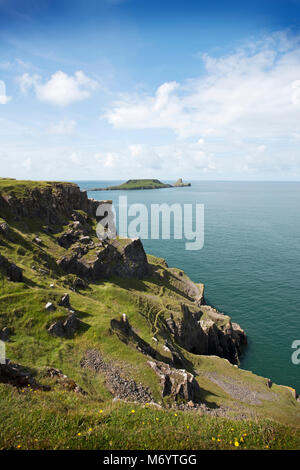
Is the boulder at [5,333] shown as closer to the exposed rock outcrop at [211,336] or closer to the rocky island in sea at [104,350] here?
the rocky island in sea at [104,350]

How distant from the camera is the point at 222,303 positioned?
307 feet

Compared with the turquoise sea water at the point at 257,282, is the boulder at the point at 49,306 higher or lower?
higher

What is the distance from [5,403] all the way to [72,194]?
278ft

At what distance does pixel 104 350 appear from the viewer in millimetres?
37656

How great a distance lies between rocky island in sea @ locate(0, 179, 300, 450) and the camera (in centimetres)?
1747

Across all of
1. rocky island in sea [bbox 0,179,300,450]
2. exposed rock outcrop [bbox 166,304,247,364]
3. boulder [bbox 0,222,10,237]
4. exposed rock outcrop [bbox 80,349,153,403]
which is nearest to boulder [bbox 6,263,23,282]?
rocky island in sea [bbox 0,179,300,450]

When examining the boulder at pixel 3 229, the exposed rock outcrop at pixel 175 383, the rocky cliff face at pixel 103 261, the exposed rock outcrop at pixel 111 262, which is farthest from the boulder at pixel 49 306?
the boulder at pixel 3 229

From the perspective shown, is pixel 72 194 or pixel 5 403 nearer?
pixel 5 403

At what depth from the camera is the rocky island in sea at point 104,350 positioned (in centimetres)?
1747

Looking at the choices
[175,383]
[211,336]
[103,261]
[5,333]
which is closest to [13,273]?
[5,333]

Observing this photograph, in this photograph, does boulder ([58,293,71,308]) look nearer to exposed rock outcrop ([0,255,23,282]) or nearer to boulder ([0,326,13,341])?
exposed rock outcrop ([0,255,23,282])
